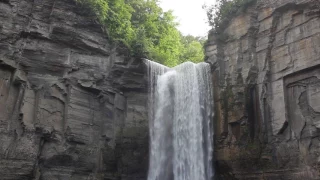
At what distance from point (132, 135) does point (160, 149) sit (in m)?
1.72

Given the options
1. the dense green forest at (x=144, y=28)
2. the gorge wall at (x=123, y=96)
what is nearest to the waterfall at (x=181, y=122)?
the gorge wall at (x=123, y=96)

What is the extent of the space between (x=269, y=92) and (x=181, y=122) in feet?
16.2

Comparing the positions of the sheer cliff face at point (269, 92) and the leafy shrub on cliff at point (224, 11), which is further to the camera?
the leafy shrub on cliff at point (224, 11)

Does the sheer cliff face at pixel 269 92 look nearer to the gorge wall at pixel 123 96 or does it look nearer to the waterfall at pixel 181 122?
the gorge wall at pixel 123 96

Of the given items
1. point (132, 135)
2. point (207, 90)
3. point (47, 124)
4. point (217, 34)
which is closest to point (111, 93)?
point (132, 135)

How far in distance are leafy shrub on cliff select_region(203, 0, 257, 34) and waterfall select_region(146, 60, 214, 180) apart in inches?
101

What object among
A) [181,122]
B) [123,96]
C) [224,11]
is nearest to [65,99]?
[123,96]

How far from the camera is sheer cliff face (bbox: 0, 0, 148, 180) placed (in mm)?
17031

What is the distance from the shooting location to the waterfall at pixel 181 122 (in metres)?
19.4

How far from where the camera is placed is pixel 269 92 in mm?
18562

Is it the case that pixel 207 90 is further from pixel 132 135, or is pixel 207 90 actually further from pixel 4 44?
pixel 4 44

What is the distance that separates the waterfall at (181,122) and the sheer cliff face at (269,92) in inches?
26.9

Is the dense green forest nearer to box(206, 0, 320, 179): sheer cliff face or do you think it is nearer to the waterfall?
the waterfall

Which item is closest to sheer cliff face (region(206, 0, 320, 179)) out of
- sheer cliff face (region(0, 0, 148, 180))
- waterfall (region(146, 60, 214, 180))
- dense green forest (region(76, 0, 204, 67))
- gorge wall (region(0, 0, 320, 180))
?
gorge wall (region(0, 0, 320, 180))
